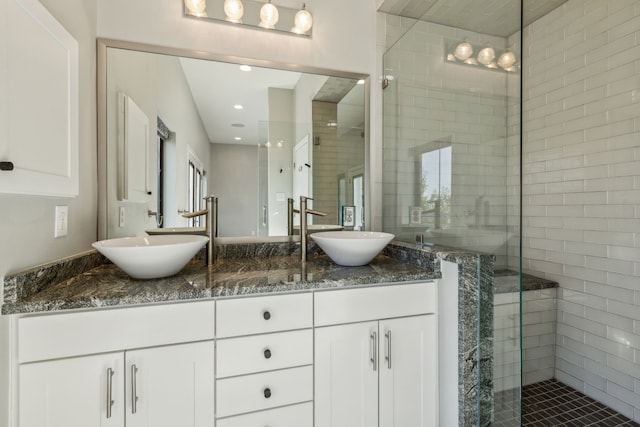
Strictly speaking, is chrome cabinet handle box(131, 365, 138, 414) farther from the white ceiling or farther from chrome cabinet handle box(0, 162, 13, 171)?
the white ceiling

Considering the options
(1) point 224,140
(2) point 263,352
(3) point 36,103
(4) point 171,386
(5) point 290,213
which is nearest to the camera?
(3) point 36,103

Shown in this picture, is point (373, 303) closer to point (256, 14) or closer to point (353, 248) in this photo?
point (353, 248)

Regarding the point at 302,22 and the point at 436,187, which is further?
the point at 302,22

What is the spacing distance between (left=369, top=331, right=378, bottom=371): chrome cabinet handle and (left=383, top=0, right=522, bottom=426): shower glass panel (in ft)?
1.47

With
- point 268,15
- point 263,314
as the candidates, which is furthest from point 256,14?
point 263,314

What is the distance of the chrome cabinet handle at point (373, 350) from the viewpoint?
1296 millimetres

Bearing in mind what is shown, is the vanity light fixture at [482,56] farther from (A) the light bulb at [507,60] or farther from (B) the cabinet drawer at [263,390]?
(B) the cabinet drawer at [263,390]

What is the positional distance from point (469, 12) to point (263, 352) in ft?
6.10

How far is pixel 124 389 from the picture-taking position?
1017 millimetres

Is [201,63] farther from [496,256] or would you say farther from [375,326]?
[496,256]

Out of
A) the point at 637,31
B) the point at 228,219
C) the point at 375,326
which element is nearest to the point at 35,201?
the point at 228,219

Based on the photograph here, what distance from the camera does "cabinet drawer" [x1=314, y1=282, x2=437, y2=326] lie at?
1255 millimetres

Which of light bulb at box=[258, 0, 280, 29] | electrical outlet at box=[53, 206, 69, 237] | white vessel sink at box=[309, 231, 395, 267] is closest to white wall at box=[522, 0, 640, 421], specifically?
white vessel sink at box=[309, 231, 395, 267]

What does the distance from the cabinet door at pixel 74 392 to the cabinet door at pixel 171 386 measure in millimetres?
40
